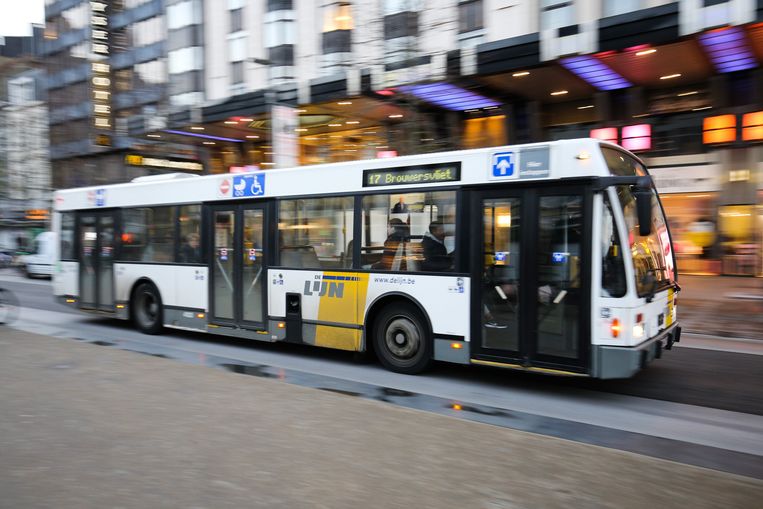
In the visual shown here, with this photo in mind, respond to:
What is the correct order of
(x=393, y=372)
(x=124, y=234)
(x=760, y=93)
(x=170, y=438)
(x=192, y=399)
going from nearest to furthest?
1. (x=170, y=438)
2. (x=192, y=399)
3. (x=393, y=372)
4. (x=124, y=234)
5. (x=760, y=93)

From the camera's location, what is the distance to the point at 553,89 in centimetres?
1842

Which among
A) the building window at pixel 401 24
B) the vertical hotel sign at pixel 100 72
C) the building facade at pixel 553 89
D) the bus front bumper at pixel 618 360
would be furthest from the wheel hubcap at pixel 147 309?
the vertical hotel sign at pixel 100 72

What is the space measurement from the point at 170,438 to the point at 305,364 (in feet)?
12.3

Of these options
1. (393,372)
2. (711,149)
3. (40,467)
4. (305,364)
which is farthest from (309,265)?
(711,149)

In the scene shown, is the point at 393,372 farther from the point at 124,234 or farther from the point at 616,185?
the point at 124,234

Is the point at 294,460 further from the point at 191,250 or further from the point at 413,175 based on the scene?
the point at 191,250

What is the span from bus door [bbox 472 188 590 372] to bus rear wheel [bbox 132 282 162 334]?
679cm

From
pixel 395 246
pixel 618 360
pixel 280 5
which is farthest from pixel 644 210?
pixel 280 5

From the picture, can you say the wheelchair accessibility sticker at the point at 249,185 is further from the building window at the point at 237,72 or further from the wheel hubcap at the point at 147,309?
the building window at the point at 237,72

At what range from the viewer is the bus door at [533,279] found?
613 centimetres

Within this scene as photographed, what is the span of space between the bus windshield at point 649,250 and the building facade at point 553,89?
899cm

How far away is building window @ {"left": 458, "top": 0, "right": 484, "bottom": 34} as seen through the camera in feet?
63.8

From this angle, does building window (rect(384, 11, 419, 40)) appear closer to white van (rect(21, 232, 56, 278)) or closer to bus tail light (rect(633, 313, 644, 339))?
bus tail light (rect(633, 313, 644, 339))

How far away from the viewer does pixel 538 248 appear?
253 inches
